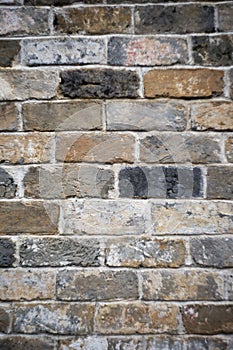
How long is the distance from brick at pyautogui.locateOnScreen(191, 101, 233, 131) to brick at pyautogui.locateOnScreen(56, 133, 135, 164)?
0.24 meters

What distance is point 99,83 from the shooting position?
129 centimetres

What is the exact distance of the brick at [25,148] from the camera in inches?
50.4

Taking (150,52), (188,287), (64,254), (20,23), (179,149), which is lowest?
(188,287)

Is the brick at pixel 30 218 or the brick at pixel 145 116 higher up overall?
the brick at pixel 145 116

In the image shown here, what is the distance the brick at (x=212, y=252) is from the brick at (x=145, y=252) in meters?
0.05

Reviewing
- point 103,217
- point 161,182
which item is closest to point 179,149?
point 161,182

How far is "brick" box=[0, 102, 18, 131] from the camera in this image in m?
1.29

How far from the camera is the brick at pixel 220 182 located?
4.17 feet

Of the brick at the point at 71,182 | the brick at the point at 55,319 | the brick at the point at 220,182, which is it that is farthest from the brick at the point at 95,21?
the brick at the point at 55,319

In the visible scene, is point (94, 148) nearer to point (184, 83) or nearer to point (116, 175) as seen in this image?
point (116, 175)

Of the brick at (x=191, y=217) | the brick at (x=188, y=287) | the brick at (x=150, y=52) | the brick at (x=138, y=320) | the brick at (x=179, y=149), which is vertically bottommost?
the brick at (x=138, y=320)

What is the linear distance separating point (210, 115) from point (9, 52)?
77cm

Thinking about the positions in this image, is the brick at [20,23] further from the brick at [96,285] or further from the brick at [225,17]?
the brick at [96,285]

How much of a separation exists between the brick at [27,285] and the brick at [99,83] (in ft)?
2.17
